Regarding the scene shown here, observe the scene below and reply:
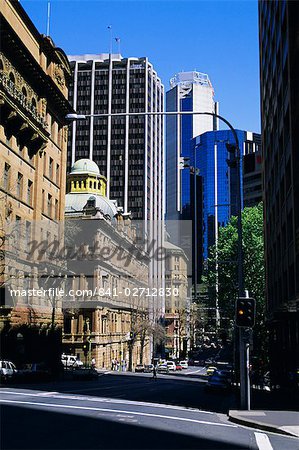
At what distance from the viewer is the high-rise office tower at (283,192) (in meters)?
32.9

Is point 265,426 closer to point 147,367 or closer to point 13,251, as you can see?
point 13,251

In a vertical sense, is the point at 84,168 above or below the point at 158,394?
above

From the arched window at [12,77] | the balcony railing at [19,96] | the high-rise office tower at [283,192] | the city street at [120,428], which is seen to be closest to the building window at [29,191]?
the balcony railing at [19,96]

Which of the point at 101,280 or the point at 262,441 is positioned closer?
the point at 262,441

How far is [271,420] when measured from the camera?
739 inches

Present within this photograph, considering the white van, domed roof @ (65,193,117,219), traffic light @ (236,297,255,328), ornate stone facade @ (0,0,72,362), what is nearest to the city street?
traffic light @ (236,297,255,328)

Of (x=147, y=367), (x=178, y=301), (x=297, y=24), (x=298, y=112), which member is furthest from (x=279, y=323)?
(x=178, y=301)

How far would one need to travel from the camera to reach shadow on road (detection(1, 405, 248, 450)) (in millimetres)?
12727

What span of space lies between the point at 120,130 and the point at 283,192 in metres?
96.3

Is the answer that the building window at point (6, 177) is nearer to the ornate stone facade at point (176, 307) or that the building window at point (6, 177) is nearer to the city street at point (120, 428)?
the city street at point (120, 428)

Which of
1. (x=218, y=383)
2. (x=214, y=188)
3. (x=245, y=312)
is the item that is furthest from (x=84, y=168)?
(x=214, y=188)

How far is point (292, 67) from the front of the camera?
3238 cm

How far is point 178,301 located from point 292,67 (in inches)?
3578

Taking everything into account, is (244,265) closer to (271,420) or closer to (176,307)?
(271,420)
